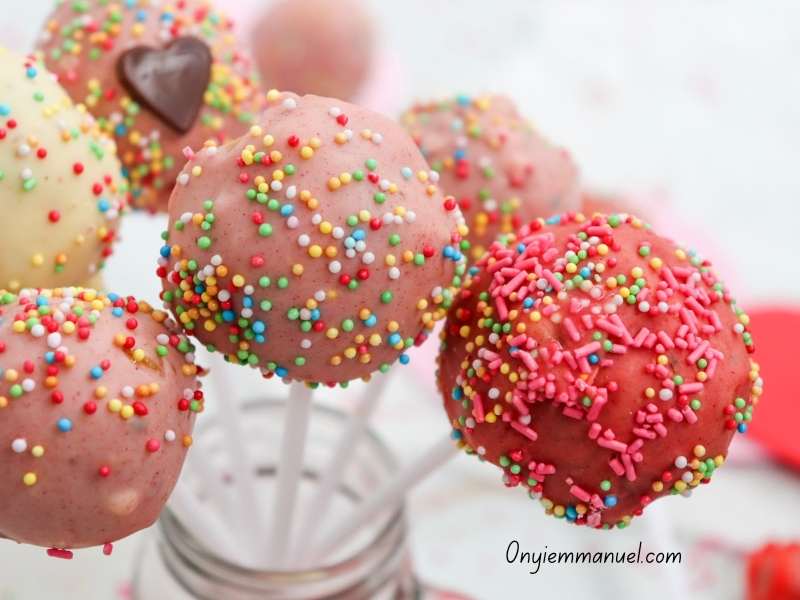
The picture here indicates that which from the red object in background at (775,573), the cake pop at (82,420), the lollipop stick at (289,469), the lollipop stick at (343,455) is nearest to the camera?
the cake pop at (82,420)

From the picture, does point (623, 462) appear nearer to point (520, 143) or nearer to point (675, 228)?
point (520, 143)

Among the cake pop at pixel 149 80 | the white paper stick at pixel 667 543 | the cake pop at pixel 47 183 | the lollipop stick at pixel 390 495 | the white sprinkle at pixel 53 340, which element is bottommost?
the white paper stick at pixel 667 543

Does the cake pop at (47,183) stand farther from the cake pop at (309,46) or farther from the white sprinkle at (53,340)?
the cake pop at (309,46)

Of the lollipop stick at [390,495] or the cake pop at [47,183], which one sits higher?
the cake pop at [47,183]

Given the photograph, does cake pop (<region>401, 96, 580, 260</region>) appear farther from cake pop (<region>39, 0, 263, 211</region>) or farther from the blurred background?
the blurred background

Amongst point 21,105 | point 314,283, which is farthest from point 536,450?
point 21,105

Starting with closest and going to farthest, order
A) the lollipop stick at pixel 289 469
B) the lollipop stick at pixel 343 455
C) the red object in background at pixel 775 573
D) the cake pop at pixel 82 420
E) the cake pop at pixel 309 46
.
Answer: the cake pop at pixel 82 420
the lollipop stick at pixel 289 469
the lollipop stick at pixel 343 455
the red object in background at pixel 775 573
the cake pop at pixel 309 46

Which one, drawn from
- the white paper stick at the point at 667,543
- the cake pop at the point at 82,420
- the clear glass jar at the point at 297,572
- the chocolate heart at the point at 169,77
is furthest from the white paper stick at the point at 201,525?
the white paper stick at the point at 667,543
